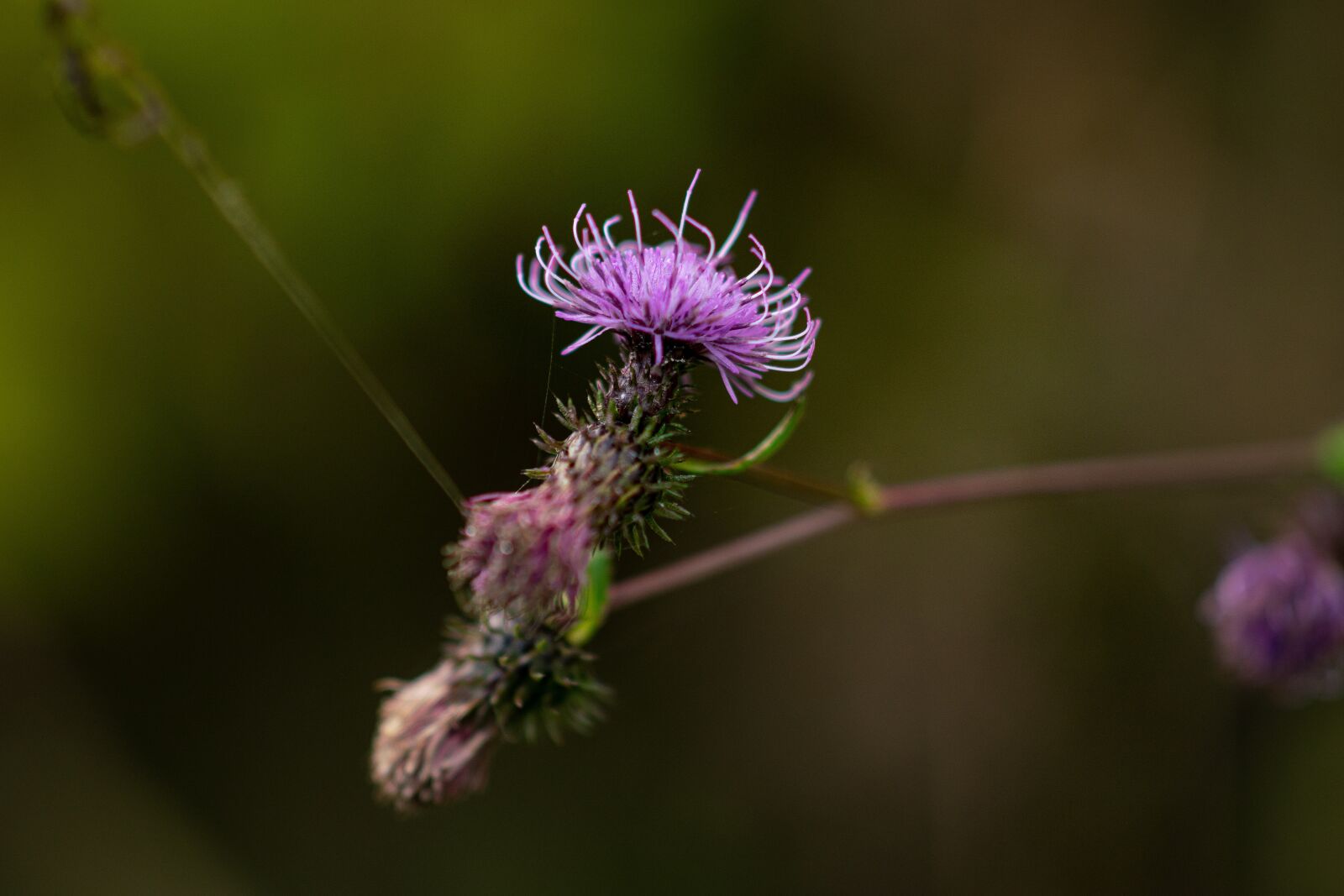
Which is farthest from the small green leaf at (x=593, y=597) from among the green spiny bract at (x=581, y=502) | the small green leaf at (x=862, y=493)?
the small green leaf at (x=862, y=493)

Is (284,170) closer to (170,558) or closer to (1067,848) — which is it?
(170,558)

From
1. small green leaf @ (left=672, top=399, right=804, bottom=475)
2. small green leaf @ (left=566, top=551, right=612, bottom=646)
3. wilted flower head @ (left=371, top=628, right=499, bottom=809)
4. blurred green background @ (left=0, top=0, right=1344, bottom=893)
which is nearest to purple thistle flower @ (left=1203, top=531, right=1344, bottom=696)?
blurred green background @ (left=0, top=0, right=1344, bottom=893)

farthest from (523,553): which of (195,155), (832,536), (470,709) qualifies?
(832,536)

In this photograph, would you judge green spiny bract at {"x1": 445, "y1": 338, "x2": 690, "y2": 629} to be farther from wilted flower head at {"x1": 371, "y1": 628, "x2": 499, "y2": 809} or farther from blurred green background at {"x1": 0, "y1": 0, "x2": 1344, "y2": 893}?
blurred green background at {"x1": 0, "y1": 0, "x2": 1344, "y2": 893}

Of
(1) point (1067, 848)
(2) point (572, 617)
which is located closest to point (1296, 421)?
(1) point (1067, 848)

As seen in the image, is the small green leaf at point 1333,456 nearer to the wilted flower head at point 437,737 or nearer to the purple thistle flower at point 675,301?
the purple thistle flower at point 675,301

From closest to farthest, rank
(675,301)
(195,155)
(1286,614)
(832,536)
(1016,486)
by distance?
1. (675,301)
2. (1016,486)
3. (1286,614)
4. (195,155)
5. (832,536)

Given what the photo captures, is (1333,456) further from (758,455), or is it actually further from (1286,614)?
(758,455)
